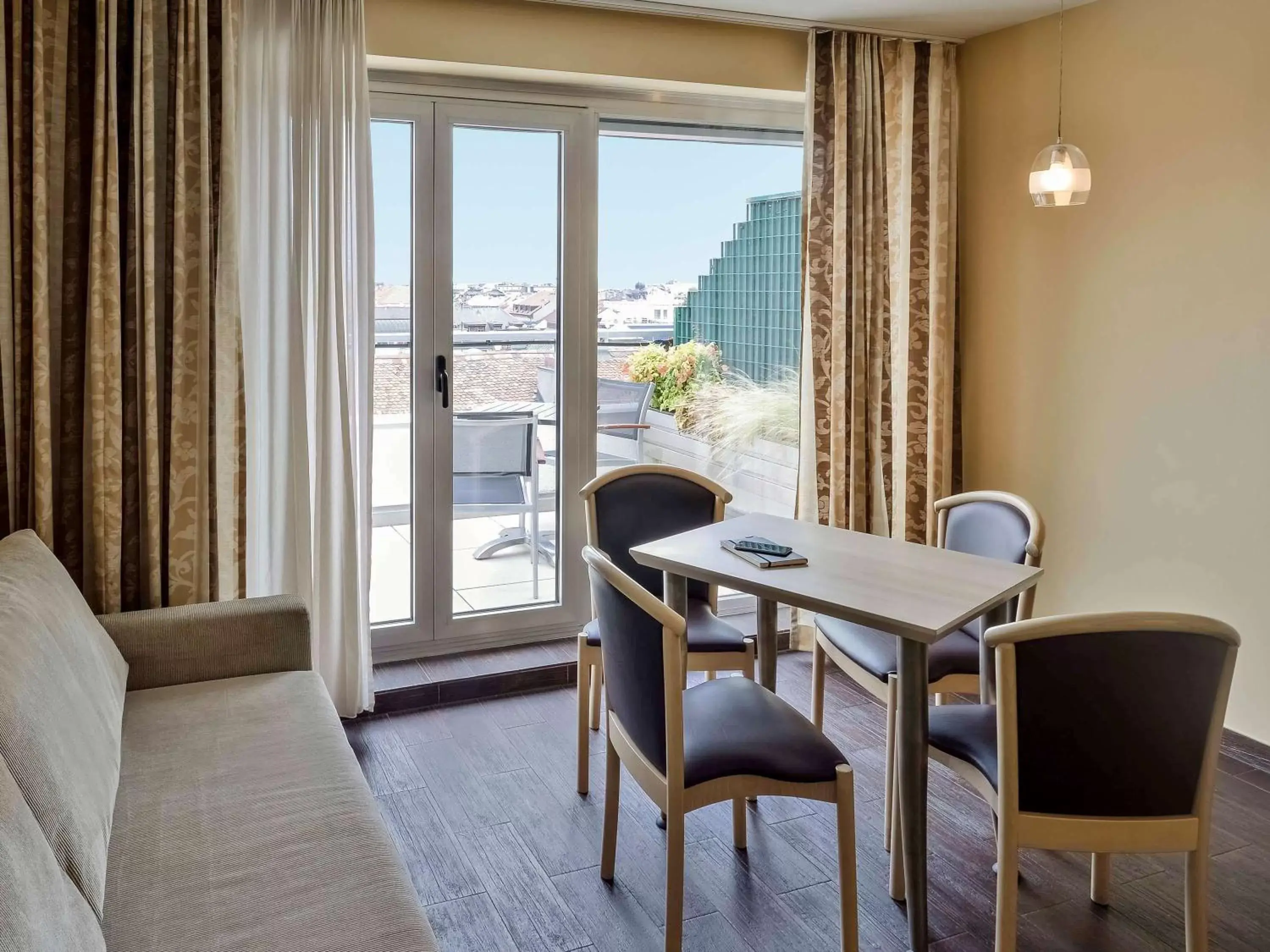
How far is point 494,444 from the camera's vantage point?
3986 millimetres

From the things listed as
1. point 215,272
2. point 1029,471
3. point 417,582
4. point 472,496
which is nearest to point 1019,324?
point 1029,471

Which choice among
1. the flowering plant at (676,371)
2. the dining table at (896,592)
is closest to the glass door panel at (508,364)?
the flowering plant at (676,371)

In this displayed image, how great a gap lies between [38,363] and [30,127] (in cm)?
63

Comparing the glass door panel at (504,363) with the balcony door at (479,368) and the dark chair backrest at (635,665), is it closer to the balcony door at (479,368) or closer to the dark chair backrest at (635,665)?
the balcony door at (479,368)

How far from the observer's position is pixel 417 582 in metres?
3.94

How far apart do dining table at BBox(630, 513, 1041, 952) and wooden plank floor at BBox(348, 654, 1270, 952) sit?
9.0 inches

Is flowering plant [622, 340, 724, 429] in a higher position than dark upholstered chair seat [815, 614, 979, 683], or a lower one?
higher

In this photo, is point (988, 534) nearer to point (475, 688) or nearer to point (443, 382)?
point (475, 688)

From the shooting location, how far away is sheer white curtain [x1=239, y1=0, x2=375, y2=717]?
10.6ft

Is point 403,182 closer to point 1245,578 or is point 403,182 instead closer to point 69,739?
→ point 69,739

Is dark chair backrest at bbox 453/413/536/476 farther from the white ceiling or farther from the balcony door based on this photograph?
the white ceiling

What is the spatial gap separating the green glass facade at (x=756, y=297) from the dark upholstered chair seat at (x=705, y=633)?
1.46 m

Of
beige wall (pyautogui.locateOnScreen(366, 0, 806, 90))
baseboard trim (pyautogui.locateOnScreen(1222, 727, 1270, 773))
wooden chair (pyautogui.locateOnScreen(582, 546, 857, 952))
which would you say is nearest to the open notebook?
wooden chair (pyautogui.locateOnScreen(582, 546, 857, 952))

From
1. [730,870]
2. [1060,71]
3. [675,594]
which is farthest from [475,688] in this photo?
[1060,71]
